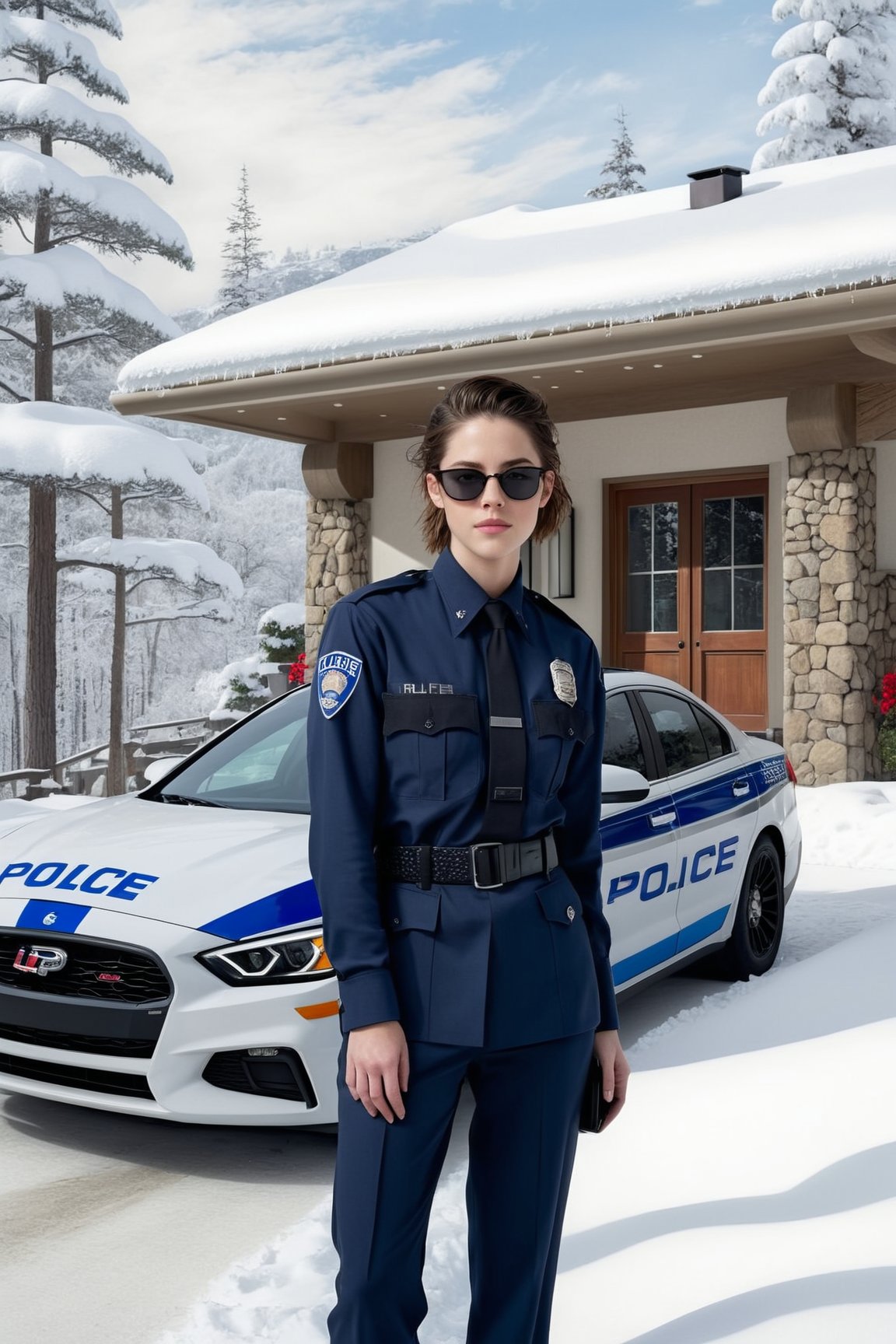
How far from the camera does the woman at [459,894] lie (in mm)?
1980

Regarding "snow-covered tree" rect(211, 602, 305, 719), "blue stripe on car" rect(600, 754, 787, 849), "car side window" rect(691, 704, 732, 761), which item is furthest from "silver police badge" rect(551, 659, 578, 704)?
"snow-covered tree" rect(211, 602, 305, 719)

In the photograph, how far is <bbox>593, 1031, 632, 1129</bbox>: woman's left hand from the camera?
2.24 metres

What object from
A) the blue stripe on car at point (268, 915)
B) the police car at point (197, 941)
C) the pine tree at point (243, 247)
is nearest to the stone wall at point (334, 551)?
the police car at point (197, 941)

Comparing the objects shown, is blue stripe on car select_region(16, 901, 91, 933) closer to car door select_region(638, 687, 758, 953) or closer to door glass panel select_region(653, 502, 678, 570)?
car door select_region(638, 687, 758, 953)

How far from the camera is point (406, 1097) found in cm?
199

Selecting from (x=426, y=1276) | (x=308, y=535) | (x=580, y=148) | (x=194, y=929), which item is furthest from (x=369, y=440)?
(x=580, y=148)

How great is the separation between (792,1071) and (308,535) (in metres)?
10.5

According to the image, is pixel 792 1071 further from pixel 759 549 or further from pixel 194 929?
pixel 759 549

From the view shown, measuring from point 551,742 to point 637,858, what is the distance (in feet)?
9.93

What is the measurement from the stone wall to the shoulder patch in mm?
11344

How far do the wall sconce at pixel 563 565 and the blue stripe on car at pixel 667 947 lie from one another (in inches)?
283

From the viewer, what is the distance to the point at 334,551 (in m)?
13.5

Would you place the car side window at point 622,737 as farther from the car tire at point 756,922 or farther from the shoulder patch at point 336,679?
the shoulder patch at point 336,679

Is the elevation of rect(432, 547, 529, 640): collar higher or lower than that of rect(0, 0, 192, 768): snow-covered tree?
lower
